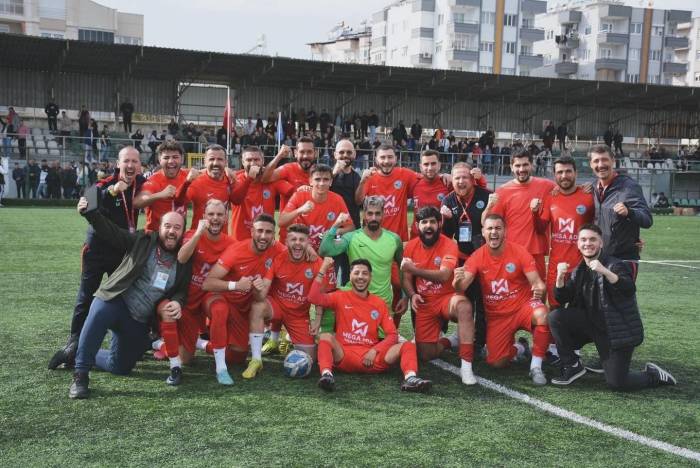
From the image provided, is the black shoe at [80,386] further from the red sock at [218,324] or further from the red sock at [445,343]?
the red sock at [445,343]

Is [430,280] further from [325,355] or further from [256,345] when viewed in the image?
[256,345]

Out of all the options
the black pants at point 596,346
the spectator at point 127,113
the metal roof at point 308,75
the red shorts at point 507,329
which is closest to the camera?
the black pants at point 596,346

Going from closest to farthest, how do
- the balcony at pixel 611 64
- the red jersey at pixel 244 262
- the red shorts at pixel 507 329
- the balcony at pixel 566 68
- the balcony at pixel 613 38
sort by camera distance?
1. the red jersey at pixel 244 262
2. the red shorts at pixel 507 329
3. the balcony at pixel 613 38
4. the balcony at pixel 611 64
5. the balcony at pixel 566 68

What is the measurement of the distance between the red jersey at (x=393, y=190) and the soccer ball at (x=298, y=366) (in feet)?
7.70

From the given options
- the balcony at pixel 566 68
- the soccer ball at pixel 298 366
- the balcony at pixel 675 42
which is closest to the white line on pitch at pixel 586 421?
the soccer ball at pixel 298 366

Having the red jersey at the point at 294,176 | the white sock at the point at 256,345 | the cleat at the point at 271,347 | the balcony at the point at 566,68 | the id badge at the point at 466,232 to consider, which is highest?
the balcony at the point at 566,68

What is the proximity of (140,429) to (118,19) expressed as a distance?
72.4 metres

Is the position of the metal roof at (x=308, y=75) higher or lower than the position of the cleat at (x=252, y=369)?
higher

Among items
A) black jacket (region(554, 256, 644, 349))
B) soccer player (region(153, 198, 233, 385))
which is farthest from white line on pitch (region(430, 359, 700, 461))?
soccer player (region(153, 198, 233, 385))

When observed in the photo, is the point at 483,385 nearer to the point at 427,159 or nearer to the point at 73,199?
the point at 427,159

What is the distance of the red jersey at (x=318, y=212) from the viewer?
7.29m

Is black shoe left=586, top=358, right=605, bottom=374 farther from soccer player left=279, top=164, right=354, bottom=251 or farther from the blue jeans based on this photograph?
the blue jeans

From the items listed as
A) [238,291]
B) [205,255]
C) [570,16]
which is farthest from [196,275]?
[570,16]

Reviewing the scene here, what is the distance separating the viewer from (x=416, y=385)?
5.64 m
